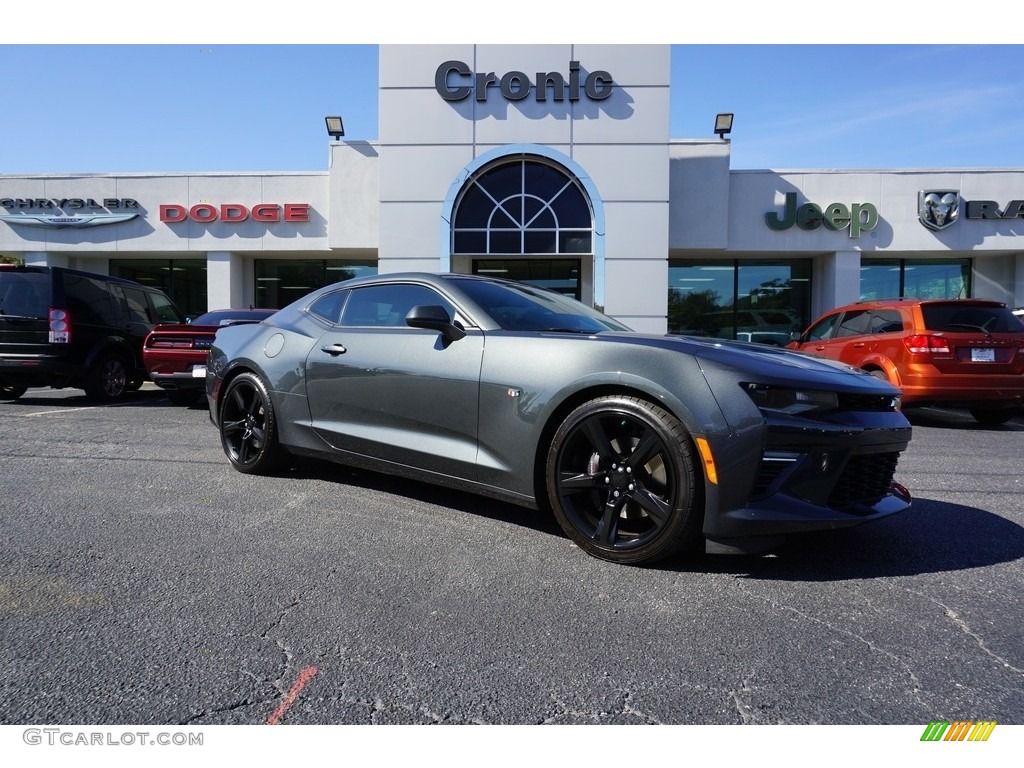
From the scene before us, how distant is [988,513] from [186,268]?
20449 millimetres

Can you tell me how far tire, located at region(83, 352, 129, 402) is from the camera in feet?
30.5

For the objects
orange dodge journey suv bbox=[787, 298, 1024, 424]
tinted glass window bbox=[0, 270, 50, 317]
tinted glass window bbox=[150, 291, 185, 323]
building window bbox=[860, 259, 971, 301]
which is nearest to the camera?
orange dodge journey suv bbox=[787, 298, 1024, 424]

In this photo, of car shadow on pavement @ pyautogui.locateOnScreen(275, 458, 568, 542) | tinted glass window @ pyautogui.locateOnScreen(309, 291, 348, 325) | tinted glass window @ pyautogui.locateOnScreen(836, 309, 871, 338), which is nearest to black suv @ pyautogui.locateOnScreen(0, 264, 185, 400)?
car shadow on pavement @ pyautogui.locateOnScreen(275, 458, 568, 542)

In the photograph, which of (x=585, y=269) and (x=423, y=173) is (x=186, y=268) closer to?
(x=423, y=173)

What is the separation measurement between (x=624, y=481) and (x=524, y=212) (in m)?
13.4

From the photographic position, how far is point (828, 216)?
17.2 metres

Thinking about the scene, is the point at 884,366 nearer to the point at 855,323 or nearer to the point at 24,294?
the point at 855,323

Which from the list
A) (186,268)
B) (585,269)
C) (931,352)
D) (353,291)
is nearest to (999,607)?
(353,291)

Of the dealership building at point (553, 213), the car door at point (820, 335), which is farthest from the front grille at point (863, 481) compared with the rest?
the dealership building at point (553, 213)

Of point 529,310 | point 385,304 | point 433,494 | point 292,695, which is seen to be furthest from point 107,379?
point 292,695

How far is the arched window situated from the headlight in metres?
13.1

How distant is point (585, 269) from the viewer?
16734mm

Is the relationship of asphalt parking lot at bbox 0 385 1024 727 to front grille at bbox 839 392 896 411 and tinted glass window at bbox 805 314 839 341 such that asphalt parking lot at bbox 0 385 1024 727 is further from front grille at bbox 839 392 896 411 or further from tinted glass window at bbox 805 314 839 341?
tinted glass window at bbox 805 314 839 341

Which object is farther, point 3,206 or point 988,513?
point 3,206
